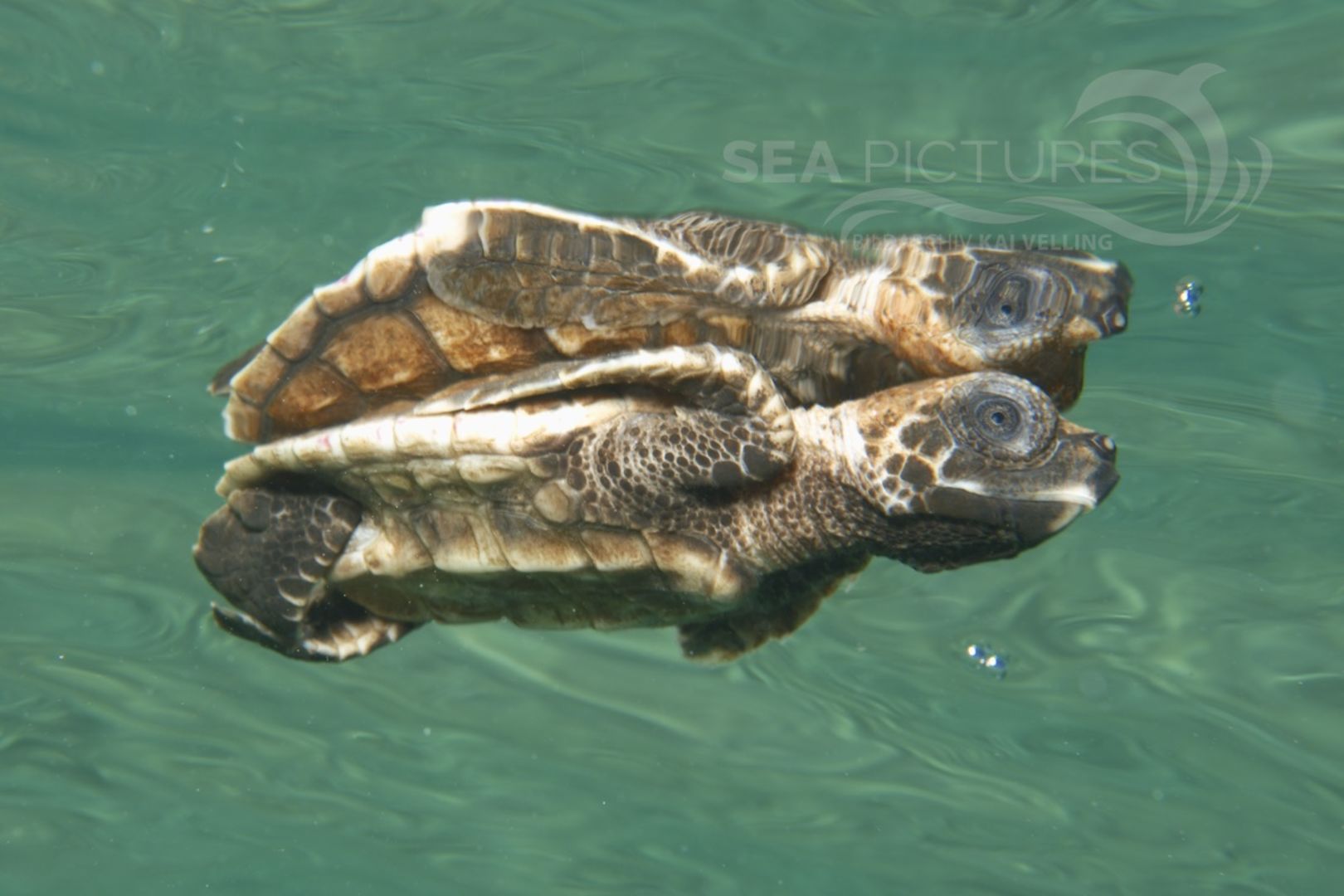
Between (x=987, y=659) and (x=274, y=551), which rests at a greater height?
(x=274, y=551)

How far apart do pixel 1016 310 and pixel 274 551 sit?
3554 millimetres

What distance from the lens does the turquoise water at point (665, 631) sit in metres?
6.45

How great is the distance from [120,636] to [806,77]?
11566 mm

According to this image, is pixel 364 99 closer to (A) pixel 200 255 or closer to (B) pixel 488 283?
(A) pixel 200 255

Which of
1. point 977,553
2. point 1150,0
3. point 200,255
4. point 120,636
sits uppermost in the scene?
point 1150,0

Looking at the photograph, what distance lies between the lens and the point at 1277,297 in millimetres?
8148

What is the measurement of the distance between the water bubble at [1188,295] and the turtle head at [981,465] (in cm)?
517

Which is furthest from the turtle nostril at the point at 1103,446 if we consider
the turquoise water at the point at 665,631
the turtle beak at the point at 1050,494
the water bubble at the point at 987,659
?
the water bubble at the point at 987,659

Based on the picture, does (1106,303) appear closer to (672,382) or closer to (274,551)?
(672,382)

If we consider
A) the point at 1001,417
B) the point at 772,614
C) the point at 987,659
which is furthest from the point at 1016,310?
the point at 987,659

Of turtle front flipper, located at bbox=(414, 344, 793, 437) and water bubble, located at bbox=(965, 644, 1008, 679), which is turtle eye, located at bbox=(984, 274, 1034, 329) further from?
water bubble, located at bbox=(965, 644, 1008, 679)

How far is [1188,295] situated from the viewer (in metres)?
8.19

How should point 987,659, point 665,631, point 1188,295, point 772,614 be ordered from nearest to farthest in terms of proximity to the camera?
point 772,614 → point 1188,295 → point 987,659 → point 665,631

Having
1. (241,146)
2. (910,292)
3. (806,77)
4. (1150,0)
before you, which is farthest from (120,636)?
(1150,0)
